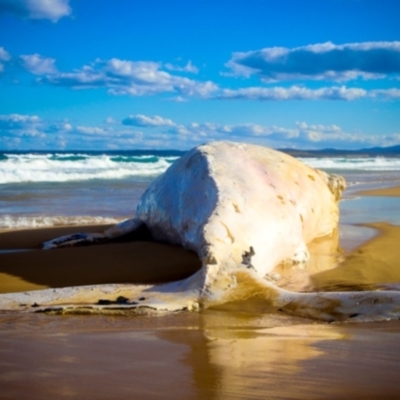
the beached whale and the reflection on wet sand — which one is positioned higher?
the beached whale

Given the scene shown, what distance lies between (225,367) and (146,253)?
12.9 feet

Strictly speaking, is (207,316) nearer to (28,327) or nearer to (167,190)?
(28,327)

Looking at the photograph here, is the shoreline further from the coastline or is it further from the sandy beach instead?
the coastline

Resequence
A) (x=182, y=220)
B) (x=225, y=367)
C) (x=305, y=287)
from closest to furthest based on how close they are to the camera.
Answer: (x=225, y=367), (x=305, y=287), (x=182, y=220)

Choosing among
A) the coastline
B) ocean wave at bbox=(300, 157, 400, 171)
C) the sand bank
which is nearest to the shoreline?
the sand bank

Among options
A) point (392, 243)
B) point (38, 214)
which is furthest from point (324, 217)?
point (38, 214)

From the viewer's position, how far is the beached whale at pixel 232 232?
443 centimetres

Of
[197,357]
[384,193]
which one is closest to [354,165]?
[384,193]

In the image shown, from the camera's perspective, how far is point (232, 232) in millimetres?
5641

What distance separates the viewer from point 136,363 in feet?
10.4

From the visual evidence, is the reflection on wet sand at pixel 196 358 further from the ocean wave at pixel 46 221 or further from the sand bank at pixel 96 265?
the ocean wave at pixel 46 221

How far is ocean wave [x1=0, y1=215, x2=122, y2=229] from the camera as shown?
10.1 metres

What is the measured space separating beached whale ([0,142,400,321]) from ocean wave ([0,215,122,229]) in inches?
98.7

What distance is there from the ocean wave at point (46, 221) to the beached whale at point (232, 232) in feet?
8.22
